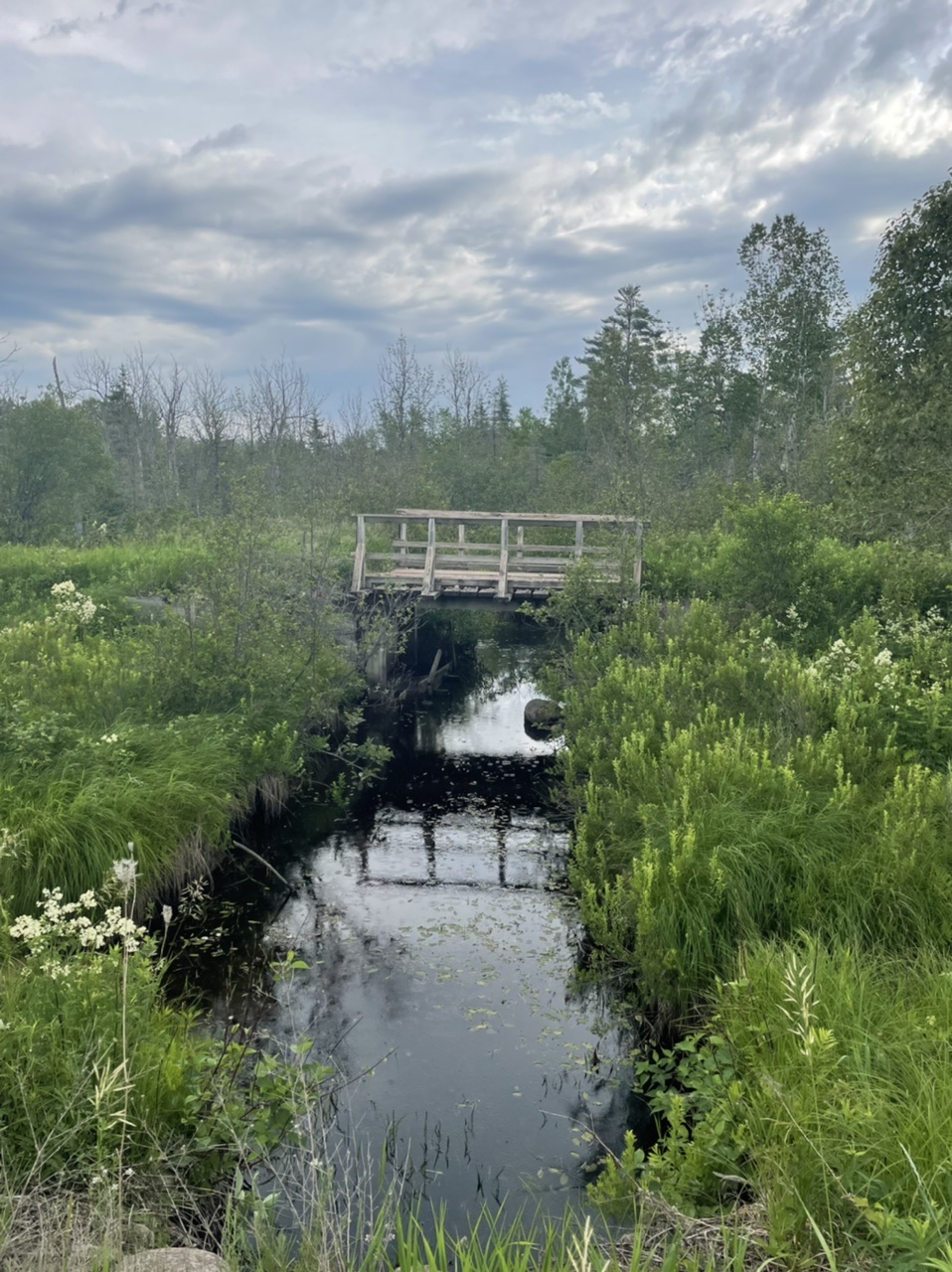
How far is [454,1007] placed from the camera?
7.73 m

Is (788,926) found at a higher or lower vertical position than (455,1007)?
higher

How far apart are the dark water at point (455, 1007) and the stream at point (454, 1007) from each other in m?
0.01

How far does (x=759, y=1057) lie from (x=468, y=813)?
28.3ft

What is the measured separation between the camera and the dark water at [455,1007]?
19.2 feet

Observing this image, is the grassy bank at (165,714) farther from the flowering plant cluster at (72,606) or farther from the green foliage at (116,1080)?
the green foliage at (116,1080)

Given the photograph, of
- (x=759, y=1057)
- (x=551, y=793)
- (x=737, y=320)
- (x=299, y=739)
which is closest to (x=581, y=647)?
(x=551, y=793)

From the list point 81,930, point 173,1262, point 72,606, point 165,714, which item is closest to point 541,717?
point 165,714

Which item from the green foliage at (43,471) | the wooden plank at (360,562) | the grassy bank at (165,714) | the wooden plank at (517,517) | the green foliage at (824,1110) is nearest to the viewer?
the green foliage at (824,1110)

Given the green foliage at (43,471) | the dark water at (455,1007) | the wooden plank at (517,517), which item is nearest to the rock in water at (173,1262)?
the dark water at (455,1007)

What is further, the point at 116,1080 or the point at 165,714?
the point at 165,714

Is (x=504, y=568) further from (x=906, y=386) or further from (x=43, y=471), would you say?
(x=43, y=471)

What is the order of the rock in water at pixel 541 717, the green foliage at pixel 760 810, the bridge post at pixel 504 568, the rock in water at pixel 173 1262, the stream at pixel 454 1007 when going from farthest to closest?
1. the bridge post at pixel 504 568
2. the rock in water at pixel 541 717
3. the green foliage at pixel 760 810
4. the stream at pixel 454 1007
5. the rock in water at pixel 173 1262

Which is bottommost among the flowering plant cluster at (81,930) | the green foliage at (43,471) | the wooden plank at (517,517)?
the flowering plant cluster at (81,930)

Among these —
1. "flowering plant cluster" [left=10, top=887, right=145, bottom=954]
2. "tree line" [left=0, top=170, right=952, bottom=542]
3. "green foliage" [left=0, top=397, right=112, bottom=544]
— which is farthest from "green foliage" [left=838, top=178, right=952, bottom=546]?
"green foliage" [left=0, top=397, right=112, bottom=544]
